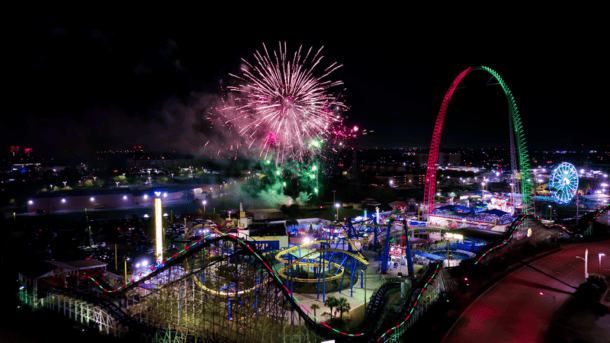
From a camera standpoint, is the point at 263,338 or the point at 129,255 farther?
the point at 129,255

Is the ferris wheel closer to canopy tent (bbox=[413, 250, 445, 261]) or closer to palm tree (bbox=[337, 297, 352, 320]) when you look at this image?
canopy tent (bbox=[413, 250, 445, 261])

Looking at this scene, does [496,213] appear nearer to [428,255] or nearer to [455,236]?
[455,236]

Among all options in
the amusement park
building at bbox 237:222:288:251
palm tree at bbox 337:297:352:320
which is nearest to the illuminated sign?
the amusement park

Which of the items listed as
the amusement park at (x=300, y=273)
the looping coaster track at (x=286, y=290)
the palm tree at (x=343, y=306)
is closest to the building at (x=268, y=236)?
the amusement park at (x=300, y=273)

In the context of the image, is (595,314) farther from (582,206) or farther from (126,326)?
(582,206)

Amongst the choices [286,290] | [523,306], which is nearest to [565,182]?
[523,306]

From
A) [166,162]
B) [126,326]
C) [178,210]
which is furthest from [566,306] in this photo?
[166,162]
